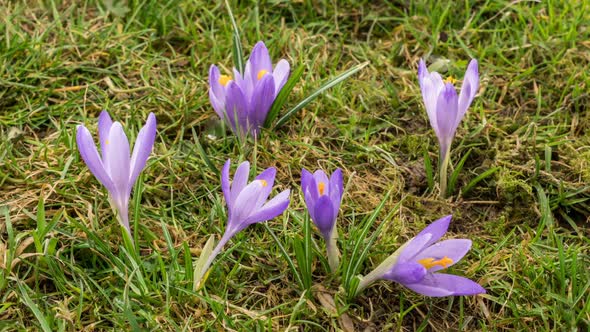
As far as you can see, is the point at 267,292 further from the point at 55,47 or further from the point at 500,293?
the point at 55,47

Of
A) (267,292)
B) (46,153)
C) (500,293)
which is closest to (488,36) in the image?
(500,293)

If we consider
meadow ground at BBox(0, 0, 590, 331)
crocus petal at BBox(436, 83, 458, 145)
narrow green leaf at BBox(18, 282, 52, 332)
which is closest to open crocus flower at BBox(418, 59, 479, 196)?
crocus petal at BBox(436, 83, 458, 145)

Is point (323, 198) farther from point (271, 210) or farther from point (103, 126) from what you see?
point (103, 126)

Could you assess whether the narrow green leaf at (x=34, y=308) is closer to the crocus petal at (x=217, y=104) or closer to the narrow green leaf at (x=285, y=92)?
the crocus petal at (x=217, y=104)

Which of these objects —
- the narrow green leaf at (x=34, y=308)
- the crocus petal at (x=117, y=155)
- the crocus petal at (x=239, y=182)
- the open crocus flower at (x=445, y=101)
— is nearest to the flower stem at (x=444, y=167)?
the open crocus flower at (x=445, y=101)

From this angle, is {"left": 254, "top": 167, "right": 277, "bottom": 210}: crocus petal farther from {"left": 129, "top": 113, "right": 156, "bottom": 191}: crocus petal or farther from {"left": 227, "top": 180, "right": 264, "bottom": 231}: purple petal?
{"left": 129, "top": 113, "right": 156, "bottom": 191}: crocus petal

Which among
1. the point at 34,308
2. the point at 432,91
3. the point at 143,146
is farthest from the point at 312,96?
the point at 34,308

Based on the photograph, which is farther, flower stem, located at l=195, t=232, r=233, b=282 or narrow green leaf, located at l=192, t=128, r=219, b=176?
narrow green leaf, located at l=192, t=128, r=219, b=176
